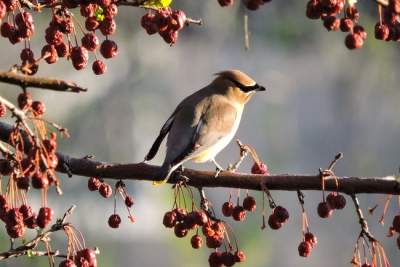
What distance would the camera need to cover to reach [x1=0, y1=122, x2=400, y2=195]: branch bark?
220 centimetres

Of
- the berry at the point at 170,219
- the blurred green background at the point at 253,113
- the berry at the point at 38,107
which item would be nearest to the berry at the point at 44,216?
the berry at the point at 38,107

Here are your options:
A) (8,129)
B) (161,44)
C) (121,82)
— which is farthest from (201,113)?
(161,44)

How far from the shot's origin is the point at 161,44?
1426cm

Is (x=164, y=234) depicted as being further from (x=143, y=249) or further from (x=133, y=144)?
(x=133, y=144)

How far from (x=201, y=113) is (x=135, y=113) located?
32.5 feet

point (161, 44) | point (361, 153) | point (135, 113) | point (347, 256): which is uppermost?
point (161, 44)

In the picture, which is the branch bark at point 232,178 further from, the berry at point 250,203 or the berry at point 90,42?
the berry at point 90,42

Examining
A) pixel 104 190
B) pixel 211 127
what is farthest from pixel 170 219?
pixel 211 127

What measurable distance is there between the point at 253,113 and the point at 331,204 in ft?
40.4

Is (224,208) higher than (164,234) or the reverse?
Result: higher

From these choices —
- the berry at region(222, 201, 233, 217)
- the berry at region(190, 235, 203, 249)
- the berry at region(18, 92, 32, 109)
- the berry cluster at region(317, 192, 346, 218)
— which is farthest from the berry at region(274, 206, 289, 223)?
the berry at region(18, 92, 32, 109)

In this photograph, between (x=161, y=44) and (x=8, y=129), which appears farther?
(x=161, y=44)

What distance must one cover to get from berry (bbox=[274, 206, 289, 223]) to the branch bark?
0.17 meters

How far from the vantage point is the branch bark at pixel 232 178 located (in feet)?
7.23
